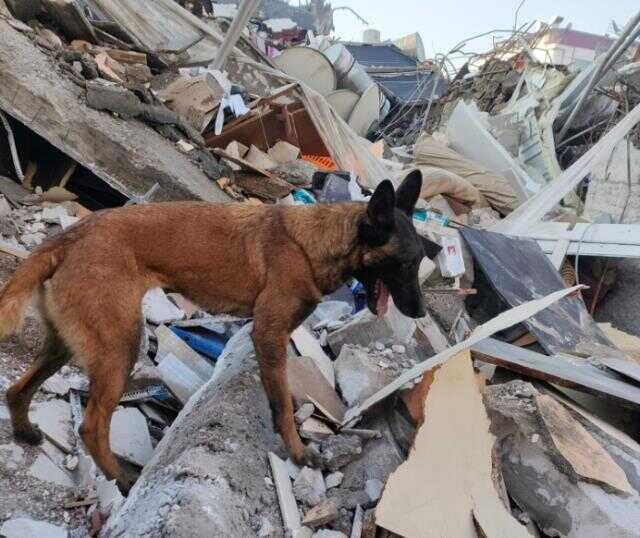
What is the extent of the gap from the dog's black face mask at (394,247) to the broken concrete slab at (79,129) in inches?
114

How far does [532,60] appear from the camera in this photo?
12.0 m

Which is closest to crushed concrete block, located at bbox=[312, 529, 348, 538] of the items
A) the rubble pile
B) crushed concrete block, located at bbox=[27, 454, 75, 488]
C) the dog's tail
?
the rubble pile

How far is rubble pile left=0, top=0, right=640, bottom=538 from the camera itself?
247 centimetres

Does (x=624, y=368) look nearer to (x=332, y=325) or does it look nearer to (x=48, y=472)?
(x=332, y=325)

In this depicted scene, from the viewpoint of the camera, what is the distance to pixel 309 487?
256 cm

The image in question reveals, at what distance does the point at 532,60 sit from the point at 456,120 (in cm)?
307

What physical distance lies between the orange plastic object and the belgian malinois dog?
479cm

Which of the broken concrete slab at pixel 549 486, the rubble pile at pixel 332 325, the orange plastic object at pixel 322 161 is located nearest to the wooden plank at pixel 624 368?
the rubble pile at pixel 332 325

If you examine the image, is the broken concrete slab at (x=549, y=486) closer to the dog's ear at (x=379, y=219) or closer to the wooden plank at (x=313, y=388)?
the wooden plank at (x=313, y=388)

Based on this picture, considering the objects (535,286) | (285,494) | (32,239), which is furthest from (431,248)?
(32,239)

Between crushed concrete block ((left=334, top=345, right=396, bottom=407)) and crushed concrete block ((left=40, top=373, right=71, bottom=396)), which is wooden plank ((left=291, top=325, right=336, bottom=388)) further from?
crushed concrete block ((left=40, top=373, right=71, bottom=396))

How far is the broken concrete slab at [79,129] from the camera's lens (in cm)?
480

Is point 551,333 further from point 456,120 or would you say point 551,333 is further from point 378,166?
point 456,120

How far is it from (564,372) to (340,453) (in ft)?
4.75
